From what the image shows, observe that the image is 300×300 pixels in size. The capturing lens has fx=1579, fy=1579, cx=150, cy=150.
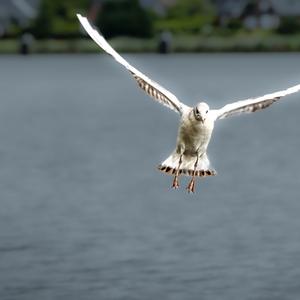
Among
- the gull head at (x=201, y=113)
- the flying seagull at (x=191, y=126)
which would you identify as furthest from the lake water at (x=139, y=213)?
the gull head at (x=201, y=113)

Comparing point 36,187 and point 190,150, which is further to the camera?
point 36,187

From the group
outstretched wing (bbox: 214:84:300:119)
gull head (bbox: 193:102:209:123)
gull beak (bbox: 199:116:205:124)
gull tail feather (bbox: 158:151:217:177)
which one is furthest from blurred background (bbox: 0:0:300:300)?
gull beak (bbox: 199:116:205:124)

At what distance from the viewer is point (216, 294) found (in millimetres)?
48250

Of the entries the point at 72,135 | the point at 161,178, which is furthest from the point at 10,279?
the point at 72,135

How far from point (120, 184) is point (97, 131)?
3639 centimetres

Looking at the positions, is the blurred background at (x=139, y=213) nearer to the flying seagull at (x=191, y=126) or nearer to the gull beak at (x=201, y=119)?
the flying seagull at (x=191, y=126)

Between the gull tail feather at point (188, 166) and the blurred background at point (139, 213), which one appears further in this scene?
the blurred background at point (139, 213)

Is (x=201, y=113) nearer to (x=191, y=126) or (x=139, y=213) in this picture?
(x=191, y=126)

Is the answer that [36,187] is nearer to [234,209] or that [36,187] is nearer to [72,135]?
[234,209]

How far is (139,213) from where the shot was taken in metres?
67.1

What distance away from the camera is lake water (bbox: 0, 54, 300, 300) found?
5047 centimetres

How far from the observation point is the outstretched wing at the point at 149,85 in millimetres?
30719

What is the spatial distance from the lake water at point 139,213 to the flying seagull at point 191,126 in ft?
54.9

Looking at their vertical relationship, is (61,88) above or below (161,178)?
above
